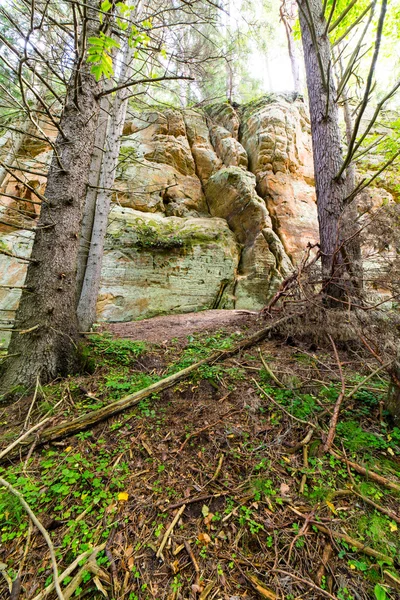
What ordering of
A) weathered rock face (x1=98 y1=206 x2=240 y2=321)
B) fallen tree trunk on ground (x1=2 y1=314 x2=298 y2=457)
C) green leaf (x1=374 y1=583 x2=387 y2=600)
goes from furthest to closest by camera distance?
weathered rock face (x1=98 y1=206 x2=240 y2=321)
fallen tree trunk on ground (x1=2 y1=314 x2=298 y2=457)
green leaf (x1=374 y1=583 x2=387 y2=600)

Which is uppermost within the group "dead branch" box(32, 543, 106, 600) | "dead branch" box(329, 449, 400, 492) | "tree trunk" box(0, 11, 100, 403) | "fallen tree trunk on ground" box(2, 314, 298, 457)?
"tree trunk" box(0, 11, 100, 403)

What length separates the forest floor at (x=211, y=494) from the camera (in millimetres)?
1190

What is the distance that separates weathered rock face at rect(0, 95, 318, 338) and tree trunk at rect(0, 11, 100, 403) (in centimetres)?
269

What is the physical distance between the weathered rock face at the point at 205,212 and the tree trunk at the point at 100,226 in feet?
1.37

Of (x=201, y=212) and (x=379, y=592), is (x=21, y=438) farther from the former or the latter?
(x=201, y=212)

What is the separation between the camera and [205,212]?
32.1 ft

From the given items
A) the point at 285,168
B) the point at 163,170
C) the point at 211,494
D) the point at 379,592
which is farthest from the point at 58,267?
the point at 285,168

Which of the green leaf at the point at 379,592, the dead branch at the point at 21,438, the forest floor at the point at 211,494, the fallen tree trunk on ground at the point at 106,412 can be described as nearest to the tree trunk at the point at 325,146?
the forest floor at the point at 211,494

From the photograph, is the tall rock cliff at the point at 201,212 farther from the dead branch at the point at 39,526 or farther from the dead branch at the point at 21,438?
the dead branch at the point at 39,526

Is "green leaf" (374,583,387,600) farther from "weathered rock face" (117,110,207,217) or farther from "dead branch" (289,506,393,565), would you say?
"weathered rock face" (117,110,207,217)

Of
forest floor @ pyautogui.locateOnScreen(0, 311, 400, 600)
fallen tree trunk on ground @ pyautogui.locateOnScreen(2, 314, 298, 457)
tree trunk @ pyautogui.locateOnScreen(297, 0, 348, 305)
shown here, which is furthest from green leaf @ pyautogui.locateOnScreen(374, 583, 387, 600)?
tree trunk @ pyautogui.locateOnScreen(297, 0, 348, 305)

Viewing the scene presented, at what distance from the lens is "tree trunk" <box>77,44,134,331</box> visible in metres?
5.29

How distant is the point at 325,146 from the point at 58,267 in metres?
4.66

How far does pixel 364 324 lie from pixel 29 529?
3535 mm
